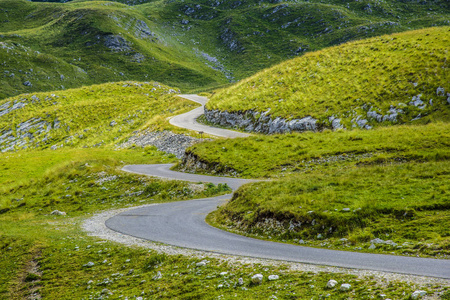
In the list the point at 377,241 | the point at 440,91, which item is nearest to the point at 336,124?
the point at 440,91

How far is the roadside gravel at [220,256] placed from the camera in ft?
28.7

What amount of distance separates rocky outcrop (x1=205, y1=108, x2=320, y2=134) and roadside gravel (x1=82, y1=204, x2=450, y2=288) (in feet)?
80.8

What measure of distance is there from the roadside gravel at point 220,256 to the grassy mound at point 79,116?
38486 mm

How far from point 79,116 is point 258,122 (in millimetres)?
48448

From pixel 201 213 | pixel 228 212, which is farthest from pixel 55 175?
pixel 228 212

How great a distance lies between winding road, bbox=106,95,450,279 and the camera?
979cm

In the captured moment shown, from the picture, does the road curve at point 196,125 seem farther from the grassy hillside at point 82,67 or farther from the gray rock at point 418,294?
the grassy hillside at point 82,67

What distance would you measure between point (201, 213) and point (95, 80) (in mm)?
165969

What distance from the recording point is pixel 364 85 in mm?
40125

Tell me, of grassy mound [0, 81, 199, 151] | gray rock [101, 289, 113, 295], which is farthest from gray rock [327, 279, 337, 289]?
grassy mound [0, 81, 199, 151]

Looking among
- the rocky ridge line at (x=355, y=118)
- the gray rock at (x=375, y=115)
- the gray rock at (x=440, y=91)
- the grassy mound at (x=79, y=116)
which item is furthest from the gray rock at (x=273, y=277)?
the grassy mound at (x=79, y=116)

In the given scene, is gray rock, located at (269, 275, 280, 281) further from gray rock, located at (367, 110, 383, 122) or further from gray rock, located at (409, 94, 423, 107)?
gray rock, located at (409, 94, 423, 107)

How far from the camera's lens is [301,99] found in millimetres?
43656

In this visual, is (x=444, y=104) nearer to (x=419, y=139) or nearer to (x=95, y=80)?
(x=419, y=139)
